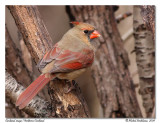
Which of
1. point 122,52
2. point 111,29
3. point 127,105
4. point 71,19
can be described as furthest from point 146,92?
point 71,19

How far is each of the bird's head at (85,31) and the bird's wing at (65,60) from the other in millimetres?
287

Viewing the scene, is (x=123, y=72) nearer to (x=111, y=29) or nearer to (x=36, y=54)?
(x=111, y=29)

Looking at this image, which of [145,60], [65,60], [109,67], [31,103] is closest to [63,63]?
[65,60]

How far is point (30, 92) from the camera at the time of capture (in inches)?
79.5

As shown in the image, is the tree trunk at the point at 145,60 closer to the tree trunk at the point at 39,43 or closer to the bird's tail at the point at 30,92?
the tree trunk at the point at 39,43

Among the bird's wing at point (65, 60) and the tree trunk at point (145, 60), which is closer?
the bird's wing at point (65, 60)

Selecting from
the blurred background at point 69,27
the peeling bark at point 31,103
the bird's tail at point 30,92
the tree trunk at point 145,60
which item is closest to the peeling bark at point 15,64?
the blurred background at point 69,27

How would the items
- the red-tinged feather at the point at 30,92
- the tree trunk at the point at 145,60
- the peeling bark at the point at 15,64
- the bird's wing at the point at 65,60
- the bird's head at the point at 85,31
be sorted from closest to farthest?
the red-tinged feather at the point at 30,92 < the bird's wing at the point at 65,60 < the bird's head at the point at 85,31 < the peeling bark at the point at 15,64 < the tree trunk at the point at 145,60

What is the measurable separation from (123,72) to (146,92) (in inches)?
16.5

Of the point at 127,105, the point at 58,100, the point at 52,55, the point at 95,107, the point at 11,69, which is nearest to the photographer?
the point at 58,100

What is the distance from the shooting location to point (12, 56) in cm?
302

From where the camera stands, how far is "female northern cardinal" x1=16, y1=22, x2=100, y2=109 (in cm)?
203

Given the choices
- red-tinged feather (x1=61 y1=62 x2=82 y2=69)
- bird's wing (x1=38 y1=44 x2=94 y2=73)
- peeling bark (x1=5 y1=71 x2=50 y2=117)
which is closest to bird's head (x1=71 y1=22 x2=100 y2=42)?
bird's wing (x1=38 y1=44 x2=94 y2=73)

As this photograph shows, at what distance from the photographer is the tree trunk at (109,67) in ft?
11.2
